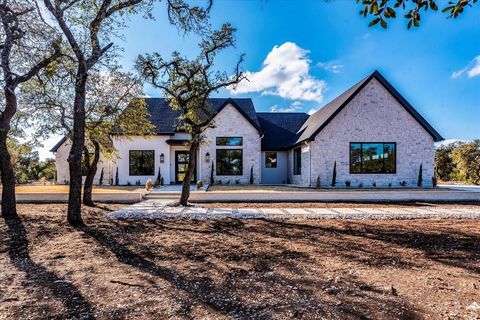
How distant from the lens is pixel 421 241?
668 centimetres

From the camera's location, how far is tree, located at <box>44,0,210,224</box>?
328 inches

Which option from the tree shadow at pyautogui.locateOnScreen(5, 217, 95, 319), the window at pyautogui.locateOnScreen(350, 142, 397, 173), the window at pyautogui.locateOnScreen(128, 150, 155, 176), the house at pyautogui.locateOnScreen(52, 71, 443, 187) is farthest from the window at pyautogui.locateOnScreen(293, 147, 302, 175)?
the tree shadow at pyautogui.locateOnScreen(5, 217, 95, 319)

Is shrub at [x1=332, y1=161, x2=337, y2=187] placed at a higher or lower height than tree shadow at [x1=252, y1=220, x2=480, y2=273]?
higher

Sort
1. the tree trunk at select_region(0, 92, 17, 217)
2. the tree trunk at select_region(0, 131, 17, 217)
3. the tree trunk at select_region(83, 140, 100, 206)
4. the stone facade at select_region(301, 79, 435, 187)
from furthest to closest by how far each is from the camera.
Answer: the stone facade at select_region(301, 79, 435, 187)
the tree trunk at select_region(83, 140, 100, 206)
the tree trunk at select_region(0, 131, 17, 217)
the tree trunk at select_region(0, 92, 17, 217)

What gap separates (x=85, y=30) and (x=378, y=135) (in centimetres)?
1600

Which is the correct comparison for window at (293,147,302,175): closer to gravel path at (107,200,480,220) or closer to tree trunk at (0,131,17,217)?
gravel path at (107,200,480,220)

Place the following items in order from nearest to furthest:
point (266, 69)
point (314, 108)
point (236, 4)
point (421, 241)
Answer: point (421, 241) < point (236, 4) < point (266, 69) < point (314, 108)

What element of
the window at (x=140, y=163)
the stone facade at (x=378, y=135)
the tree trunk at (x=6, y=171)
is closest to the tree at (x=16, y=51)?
the tree trunk at (x=6, y=171)

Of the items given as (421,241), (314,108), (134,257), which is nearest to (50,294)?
(134,257)

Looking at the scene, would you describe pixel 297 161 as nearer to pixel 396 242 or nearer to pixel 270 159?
pixel 270 159

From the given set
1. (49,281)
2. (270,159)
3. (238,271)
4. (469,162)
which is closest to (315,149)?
(270,159)

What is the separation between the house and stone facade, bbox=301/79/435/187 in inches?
2.1

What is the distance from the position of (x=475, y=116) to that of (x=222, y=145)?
17.6 m

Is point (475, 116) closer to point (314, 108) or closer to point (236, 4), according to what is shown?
point (314, 108)
